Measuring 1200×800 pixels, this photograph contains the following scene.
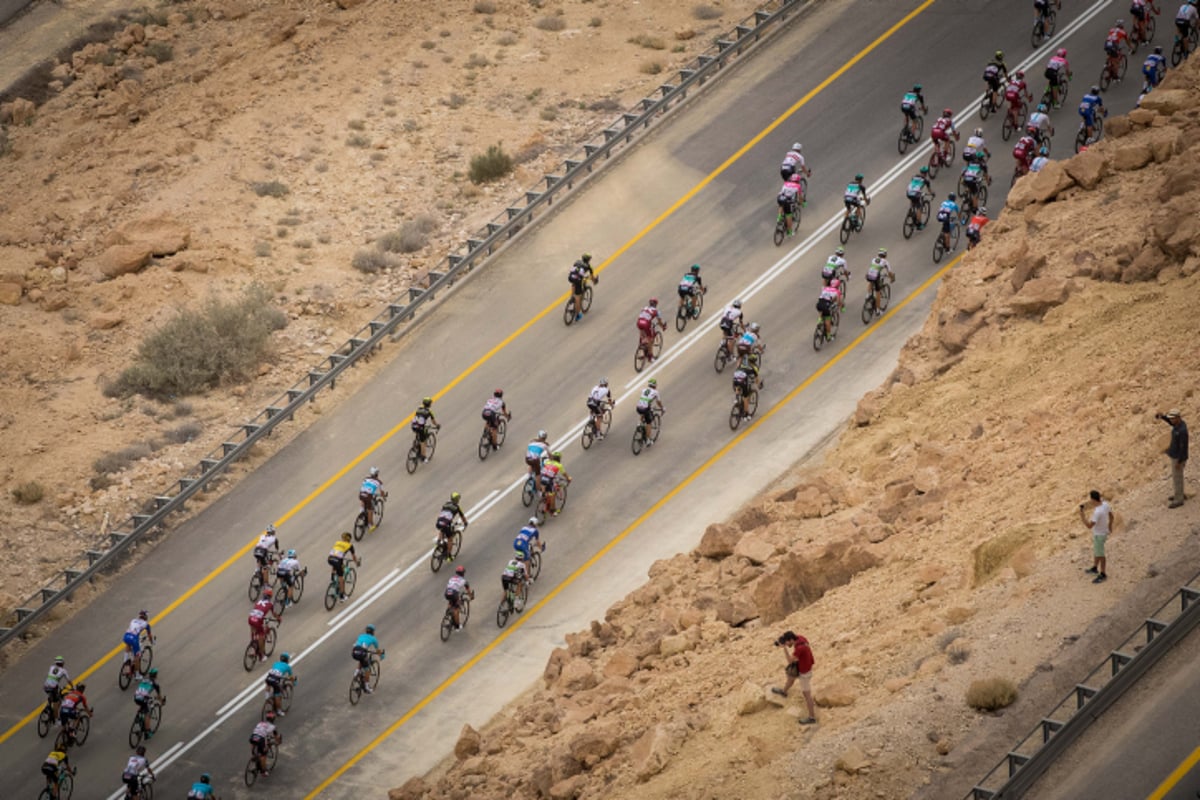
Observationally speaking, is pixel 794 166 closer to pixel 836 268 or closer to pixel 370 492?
pixel 836 268

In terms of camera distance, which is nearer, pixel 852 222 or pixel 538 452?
pixel 538 452

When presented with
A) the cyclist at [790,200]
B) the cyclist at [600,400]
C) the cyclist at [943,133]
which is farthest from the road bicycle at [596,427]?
the cyclist at [943,133]

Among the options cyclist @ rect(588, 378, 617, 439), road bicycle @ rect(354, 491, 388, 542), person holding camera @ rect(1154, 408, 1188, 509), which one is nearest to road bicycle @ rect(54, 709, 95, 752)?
road bicycle @ rect(354, 491, 388, 542)

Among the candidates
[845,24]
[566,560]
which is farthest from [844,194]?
[566,560]

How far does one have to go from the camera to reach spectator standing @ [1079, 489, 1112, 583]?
24984 millimetres

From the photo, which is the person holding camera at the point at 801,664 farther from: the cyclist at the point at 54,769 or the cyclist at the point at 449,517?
the cyclist at the point at 54,769

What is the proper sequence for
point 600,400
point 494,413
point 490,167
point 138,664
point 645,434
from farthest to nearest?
point 490,167 → point 645,434 → point 494,413 → point 600,400 → point 138,664

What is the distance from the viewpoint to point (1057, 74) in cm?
4619

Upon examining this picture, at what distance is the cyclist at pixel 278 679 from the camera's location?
35.1 meters


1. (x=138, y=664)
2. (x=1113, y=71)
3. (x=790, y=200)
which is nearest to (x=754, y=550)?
(x=138, y=664)

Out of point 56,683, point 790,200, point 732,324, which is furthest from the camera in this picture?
point 790,200

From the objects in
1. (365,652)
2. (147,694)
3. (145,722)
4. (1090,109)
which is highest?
(147,694)

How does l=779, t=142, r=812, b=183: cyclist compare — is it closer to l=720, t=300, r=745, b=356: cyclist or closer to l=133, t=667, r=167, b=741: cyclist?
l=720, t=300, r=745, b=356: cyclist

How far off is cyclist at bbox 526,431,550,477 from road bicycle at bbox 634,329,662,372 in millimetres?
4270
